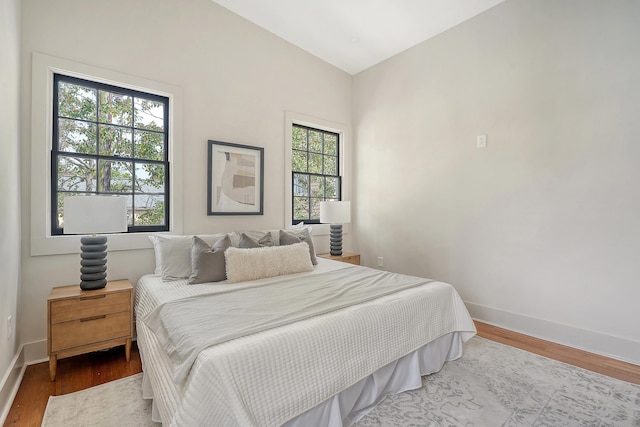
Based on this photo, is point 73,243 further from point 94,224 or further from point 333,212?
point 333,212

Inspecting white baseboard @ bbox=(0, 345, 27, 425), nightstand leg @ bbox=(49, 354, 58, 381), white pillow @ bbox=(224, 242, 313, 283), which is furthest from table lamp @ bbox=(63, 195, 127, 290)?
white pillow @ bbox=(224, 242, 313, 283)

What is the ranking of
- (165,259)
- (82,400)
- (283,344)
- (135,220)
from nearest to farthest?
(283,344), (82,400), (165,259), (135,220)

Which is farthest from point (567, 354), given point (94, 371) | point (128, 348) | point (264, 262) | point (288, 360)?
point (94, 371)

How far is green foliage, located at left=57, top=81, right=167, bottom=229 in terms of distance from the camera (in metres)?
2.54

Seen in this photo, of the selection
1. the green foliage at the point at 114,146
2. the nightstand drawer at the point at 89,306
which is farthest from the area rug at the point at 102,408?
the green foliage at the point at 114,146

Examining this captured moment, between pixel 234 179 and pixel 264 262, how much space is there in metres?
1.26

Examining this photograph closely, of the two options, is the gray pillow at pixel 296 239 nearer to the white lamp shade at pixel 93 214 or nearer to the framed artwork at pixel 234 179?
the framed artwork at pixel 234 179

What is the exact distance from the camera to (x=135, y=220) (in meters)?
2.83

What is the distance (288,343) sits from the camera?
54.2 inches

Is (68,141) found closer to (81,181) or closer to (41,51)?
(81,181)

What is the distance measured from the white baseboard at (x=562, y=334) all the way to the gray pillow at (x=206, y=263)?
269 cm

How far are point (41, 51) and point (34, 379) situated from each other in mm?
2489

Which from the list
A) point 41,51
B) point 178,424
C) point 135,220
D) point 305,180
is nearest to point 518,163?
point 305,180

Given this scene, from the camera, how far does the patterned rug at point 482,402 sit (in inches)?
65.8
